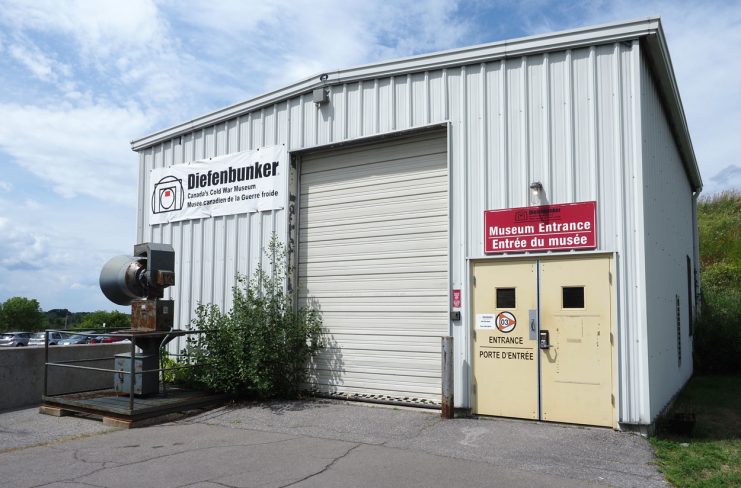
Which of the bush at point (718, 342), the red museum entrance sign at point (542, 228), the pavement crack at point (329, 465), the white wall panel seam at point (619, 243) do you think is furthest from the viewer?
the bush at point (718, 342)

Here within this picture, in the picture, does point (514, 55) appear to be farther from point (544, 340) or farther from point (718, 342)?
point (718, 342)

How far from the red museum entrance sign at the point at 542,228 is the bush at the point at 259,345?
3828 millimetres

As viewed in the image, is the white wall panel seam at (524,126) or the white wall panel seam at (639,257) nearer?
the white wall panel seam at (639,257)

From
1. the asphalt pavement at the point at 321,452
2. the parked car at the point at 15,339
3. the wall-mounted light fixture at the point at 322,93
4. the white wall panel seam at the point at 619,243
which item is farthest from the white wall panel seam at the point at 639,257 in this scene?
the parked car at the point at 15,339

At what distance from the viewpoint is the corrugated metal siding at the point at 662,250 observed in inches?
357

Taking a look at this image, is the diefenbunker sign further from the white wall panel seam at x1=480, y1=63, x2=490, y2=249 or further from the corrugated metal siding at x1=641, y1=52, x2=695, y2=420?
the corrugated metal siding at x1=641, y1=52, x2=695, y2=420

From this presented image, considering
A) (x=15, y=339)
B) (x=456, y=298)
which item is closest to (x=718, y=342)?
(x=456, y=298)

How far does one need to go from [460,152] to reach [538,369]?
3.52 metres

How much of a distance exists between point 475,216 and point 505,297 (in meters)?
1.32

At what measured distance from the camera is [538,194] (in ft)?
30.7

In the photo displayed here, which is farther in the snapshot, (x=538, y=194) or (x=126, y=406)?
(x=126, y=406)

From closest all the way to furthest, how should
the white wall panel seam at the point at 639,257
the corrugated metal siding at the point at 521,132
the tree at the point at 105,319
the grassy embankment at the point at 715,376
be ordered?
the grassy embankment at the point at 715,376, the white wall panel seam at the point at 639,257, the corrugated metal siding at the point at 521,132, the tree at the point at 105,319

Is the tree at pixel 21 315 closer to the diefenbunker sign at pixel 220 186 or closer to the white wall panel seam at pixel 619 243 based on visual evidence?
the diefenbunker sign at pixel 220 186

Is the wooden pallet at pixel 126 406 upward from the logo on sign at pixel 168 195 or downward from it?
downward
